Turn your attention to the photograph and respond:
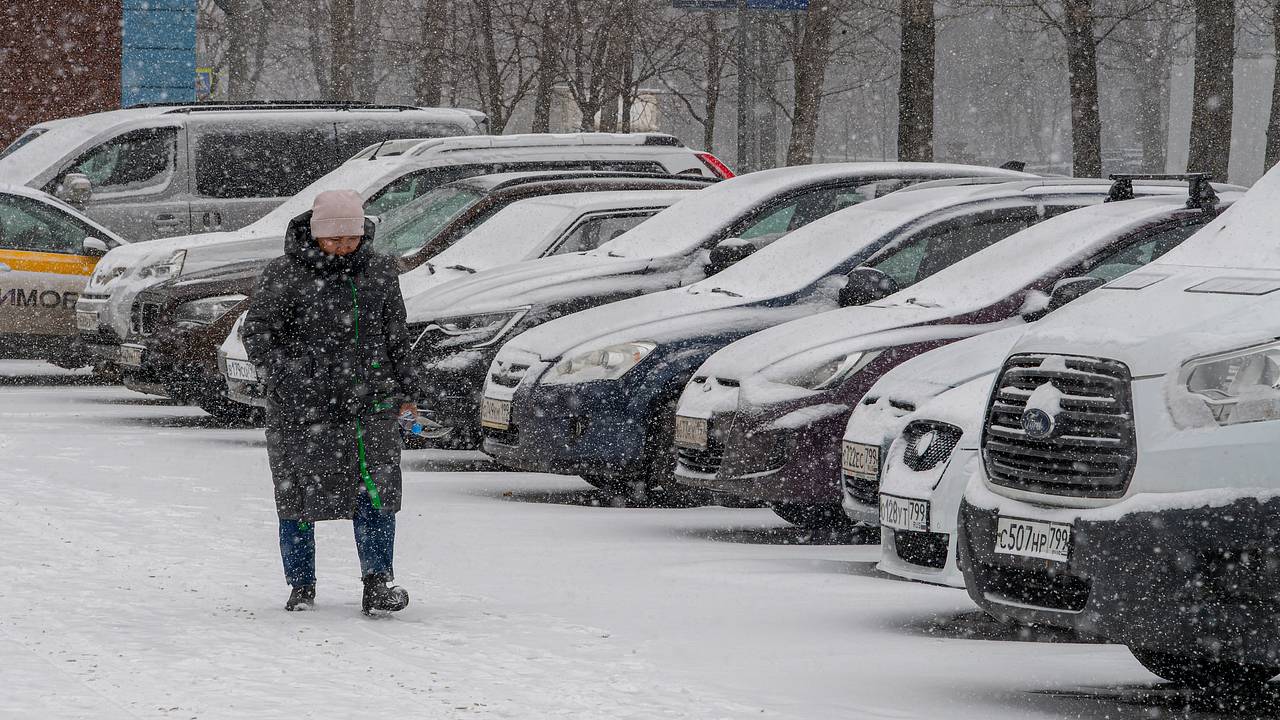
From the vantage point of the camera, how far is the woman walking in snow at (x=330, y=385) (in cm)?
805

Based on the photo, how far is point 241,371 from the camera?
46.5 ft

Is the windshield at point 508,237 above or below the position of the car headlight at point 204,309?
above

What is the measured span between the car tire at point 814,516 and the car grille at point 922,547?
226 cm

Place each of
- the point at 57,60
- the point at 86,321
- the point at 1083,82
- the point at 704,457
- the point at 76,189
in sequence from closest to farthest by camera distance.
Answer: the point at 704,457
the point at 86,321
the point at 76,189
the point at 1083,82
the point at 57,60

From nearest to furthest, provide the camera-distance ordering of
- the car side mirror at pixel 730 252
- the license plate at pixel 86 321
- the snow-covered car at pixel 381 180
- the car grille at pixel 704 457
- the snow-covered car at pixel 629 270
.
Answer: the car grille at pixel 704 457 → the car side mirror at pixel 730 252 → the snow-covered car at pixel 629 270 → the snow-covered car at pixel 381 180 → the license plate at pixel 86 321

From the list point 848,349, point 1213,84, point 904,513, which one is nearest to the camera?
point 904,513

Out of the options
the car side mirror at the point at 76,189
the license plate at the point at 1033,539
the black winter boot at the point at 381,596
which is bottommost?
the black winter boot at the point at 381,596

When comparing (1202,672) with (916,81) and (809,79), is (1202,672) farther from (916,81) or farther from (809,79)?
(809,79)

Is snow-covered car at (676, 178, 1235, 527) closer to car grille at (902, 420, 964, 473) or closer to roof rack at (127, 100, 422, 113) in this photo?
car grille at (902, 420, 964, 473)

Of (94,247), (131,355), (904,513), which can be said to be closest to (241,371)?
(131,355)

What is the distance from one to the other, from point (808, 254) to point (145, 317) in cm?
591

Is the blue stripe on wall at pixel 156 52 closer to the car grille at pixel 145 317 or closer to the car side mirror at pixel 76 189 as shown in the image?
the car side mirror at pixel 76 189

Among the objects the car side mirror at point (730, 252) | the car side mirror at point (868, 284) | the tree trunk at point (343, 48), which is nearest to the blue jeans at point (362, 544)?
the car side mirror at point (868, 284)

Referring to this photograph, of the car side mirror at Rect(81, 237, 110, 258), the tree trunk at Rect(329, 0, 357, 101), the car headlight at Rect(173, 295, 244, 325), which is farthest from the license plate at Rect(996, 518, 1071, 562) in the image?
the tree trunk at Rect(329, 0, 357, 101)
